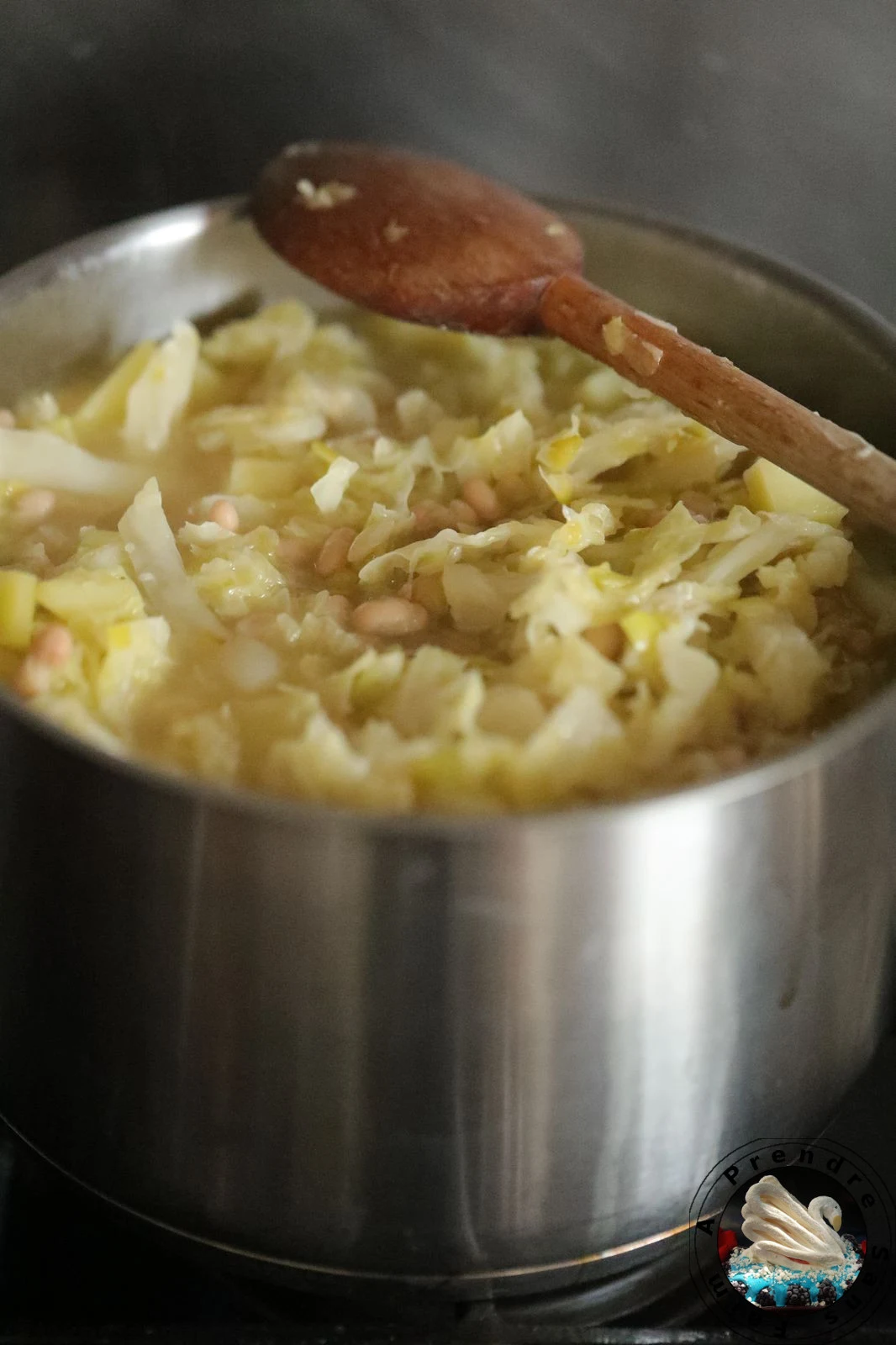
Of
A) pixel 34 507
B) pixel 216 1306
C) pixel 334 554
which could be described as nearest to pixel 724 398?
pixel 334 554

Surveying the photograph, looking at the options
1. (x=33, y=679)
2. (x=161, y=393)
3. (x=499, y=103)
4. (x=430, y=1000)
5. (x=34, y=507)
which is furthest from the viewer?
(x=499, y=103)

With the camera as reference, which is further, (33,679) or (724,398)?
(724,398)

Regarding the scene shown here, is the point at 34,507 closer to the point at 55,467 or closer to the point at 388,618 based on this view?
the point at 55,467

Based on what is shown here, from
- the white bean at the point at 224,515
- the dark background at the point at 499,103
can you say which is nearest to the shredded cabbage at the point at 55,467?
the white bean at the point at 224,515

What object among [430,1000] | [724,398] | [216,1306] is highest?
[724,398]

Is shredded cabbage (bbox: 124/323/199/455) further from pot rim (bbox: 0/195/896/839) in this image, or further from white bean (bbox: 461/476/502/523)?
pot rim (bbox: 0/195/896/839)

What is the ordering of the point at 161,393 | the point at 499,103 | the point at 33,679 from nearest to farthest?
the point at 33,679
the point at 161,393
the point at 499,103
